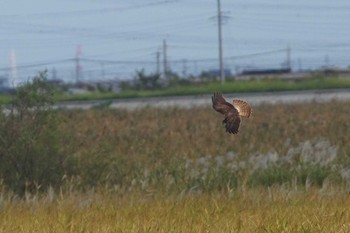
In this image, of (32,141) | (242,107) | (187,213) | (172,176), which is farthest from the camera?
(172,176)

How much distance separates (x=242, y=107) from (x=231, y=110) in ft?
0.19

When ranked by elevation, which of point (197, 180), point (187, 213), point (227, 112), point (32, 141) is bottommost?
point (197, 180)

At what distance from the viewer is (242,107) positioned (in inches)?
224

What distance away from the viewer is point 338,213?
30.5ft

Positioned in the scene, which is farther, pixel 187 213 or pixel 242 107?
pixel 187 213

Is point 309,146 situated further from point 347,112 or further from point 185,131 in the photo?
point 347,112

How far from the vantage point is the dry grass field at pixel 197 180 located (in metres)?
9.16

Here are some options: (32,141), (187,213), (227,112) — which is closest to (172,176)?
(32,141)

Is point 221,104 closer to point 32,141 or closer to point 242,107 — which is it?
point 242,107

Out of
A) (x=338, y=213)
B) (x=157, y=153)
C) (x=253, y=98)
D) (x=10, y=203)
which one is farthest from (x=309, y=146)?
(x=253, y=98)

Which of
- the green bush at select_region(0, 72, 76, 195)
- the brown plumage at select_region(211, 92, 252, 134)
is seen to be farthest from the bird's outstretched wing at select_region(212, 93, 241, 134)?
the green bush at select_region(0, 72, 76, 195)

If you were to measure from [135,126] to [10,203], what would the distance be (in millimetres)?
17325

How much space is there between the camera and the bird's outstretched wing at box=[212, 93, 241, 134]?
567cm

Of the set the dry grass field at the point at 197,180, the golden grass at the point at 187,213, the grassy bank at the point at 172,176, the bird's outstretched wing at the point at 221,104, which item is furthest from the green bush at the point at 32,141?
the bird's outstretched wing at the point at 221,104
